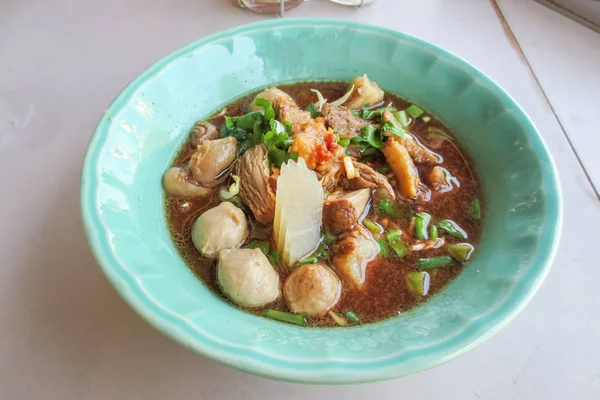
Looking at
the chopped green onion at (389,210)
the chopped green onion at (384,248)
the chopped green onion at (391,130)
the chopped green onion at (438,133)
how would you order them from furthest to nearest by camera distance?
1. the chopped green onion at (438,133)
2. the chopped green onion at (391,130)
3. the chopped green onion at (389,210)
4. the chopped green onion at (384,248)

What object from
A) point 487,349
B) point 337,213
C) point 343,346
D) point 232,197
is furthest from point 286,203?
point 487,349

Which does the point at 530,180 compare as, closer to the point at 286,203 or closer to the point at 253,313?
the point at 286,203

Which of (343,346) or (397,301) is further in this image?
(397,301)

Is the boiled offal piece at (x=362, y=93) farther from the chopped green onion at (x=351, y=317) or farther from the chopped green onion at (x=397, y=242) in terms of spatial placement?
the chopped green onion at (x=351, y=317)

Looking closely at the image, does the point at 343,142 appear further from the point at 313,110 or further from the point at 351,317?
the point at 351,317

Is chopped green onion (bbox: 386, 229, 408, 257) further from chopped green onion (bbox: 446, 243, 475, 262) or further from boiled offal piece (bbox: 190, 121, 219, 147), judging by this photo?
boiled offal piece (bbox: 190, 121, 219, 147)

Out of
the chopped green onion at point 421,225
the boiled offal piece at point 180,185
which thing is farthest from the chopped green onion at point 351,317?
the boiled offal piece at point 180,185
